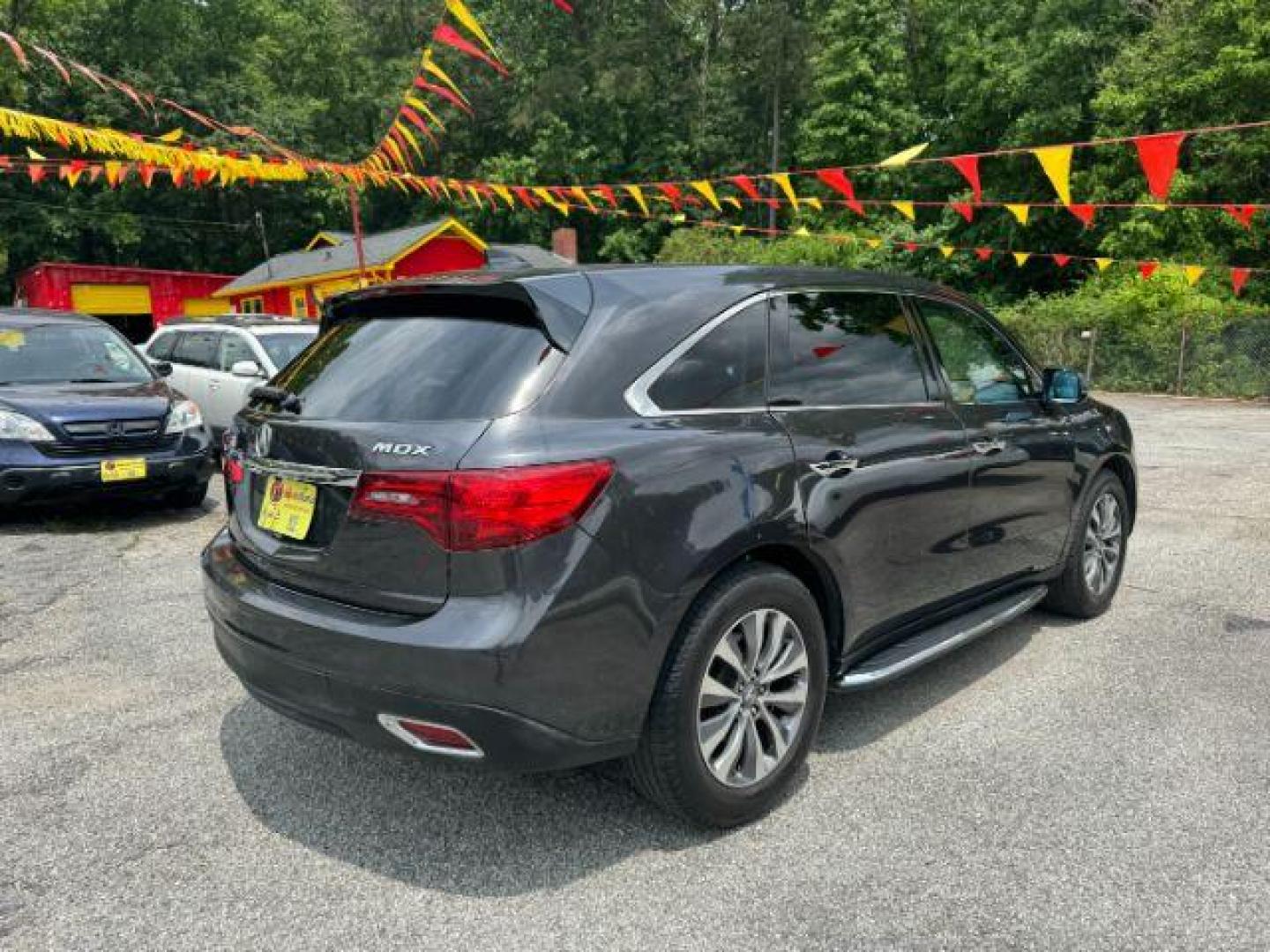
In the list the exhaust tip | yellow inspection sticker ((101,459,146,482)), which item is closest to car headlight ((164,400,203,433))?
yellow inspection sticker ((101,459,146,482))

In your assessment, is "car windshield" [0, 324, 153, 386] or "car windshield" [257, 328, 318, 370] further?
"car windshield" [257, 328, 318, 370]

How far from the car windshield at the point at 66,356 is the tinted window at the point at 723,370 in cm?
660

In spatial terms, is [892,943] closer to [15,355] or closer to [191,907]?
[191,907]

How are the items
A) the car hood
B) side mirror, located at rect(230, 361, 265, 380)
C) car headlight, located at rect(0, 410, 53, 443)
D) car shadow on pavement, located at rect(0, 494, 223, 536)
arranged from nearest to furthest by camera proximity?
car headlight, located at rect(0, 410, 53, 443), the car hood, car shadow on pavement, located at rect(0, 494, 223, 536), side mirror, located at rect(230, 361, 265, 380)

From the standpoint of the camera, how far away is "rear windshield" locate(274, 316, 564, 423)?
8.53ft

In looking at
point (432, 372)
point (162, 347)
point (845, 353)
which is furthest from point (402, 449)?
point (162, 347)

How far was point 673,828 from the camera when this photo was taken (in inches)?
114

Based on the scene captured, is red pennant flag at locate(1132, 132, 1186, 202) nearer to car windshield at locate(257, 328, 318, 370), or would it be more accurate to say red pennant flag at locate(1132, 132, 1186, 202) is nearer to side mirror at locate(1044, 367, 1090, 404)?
side mirror at locate(1044, 367, 1090, 404)

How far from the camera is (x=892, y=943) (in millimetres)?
2352

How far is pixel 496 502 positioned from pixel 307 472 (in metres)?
0.70

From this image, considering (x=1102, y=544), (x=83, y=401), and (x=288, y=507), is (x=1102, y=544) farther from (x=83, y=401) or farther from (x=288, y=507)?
(x=83, y=401)

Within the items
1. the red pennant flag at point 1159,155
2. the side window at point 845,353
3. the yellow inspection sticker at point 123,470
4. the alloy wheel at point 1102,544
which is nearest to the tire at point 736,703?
the side window at point 845,353

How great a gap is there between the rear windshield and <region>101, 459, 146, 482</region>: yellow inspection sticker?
184 inches

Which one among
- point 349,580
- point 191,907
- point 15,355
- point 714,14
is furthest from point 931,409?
point 714,14
